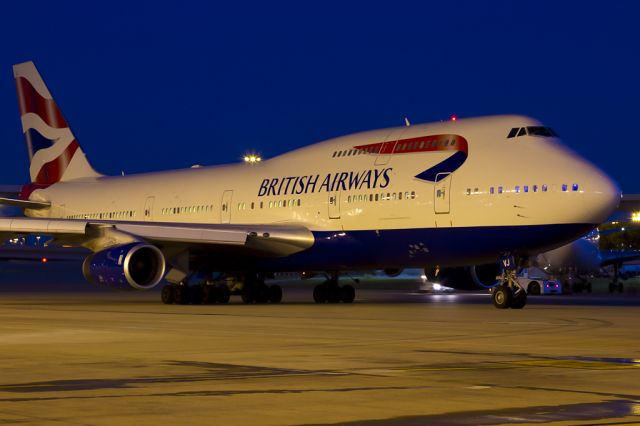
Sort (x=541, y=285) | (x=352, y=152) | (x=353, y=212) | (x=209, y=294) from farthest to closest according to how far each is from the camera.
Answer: (x=541, y=285) < (x=209, y=294) < (x=352, y=152) < (x=353, y=212)

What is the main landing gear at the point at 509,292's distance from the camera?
972 inches

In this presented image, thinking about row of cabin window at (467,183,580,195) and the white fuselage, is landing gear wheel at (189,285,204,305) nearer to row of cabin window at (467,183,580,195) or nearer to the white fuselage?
the white fuselage

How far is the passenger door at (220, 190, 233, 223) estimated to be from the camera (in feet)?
104

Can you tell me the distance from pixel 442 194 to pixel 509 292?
2749mm

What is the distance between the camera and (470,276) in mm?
31641

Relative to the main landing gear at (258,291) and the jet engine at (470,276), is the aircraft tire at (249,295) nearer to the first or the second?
the main landing gear at (258,291)

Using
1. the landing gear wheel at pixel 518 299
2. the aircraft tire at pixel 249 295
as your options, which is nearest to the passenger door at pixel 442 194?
the landing gear wheel at pixel 518 299

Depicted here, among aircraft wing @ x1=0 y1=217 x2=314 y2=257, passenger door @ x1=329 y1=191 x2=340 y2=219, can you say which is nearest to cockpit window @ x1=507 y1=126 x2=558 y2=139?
passenger door @ x1=329 y1=191 x2=340 y2=219

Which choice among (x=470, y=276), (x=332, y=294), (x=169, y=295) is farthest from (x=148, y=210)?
(x=470, y=276)

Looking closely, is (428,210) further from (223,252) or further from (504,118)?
(223,252)

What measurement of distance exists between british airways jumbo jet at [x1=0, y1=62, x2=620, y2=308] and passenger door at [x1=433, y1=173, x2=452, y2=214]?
0.09 ft

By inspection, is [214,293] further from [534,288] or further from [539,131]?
[534,288]

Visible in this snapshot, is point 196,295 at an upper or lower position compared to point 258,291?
lower

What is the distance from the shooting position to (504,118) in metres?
26.0
